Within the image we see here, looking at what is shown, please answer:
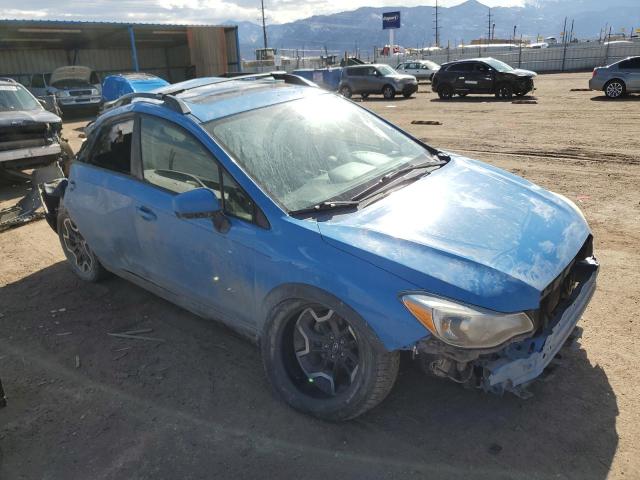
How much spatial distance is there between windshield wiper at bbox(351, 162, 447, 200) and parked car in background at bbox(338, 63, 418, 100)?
2081 centimetres

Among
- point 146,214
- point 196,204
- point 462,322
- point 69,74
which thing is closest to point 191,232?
point 196,204

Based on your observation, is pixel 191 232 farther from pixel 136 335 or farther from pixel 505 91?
pixel 505 91

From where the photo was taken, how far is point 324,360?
2891 mm

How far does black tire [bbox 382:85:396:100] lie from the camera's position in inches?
926

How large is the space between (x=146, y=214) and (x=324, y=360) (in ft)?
5.45

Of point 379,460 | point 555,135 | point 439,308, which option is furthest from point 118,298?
point 555,135

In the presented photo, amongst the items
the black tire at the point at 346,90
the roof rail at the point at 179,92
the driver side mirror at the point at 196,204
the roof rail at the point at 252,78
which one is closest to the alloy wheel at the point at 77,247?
the roof rail at the point at 179,92

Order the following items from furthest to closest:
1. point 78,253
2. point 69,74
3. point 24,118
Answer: point 69,74
point 24,118
point 78,253

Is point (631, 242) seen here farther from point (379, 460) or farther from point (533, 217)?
point (379, 460)

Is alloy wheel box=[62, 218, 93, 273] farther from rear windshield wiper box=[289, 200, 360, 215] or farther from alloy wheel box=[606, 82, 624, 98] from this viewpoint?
alloy wheel box=[606, 82, 624, 98]

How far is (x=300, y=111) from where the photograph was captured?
363 cm

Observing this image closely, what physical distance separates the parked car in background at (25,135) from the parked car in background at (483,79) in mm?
16546

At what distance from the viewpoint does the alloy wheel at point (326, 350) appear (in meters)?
2.76

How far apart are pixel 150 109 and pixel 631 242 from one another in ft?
15.0
